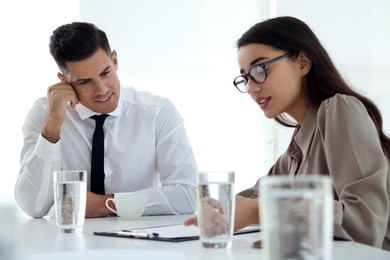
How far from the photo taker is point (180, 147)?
2.84 meters

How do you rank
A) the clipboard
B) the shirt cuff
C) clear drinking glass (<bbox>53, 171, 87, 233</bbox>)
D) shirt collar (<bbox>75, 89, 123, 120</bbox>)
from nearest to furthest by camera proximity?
the clipboard
clear drinking glass (<bbox>53, 171, 87, 233</bbox>)
the shirt cuff
shirt collar (<bbox>75, 89, 123, 120</bbox>)

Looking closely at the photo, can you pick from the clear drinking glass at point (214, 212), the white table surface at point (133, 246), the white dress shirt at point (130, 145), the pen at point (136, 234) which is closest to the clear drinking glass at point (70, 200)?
the white table surface at point (133, 246)

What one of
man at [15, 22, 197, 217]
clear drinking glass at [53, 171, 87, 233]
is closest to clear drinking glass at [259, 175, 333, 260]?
clear drinking glass at [53, 171, 87, 233]

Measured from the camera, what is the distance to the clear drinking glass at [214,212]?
1356 millimetres

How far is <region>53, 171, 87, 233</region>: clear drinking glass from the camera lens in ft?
5.76

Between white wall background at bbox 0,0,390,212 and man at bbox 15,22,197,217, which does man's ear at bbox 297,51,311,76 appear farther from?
white wall background at bbox 0,0,390,212

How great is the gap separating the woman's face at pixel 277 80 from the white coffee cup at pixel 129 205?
0.52 metres

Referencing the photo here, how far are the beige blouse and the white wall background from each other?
9.49 feet

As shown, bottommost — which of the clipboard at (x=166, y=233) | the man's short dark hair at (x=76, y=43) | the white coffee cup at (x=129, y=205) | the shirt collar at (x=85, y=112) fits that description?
the white coffee cup at (x=129, y=205)

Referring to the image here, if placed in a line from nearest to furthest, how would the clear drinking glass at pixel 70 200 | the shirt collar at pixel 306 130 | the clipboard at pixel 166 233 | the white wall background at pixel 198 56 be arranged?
1. the clipboard at pixel 166 233
2. the clear drinking glass at pixel 70 200
3. the shirt collar at pixel 306 130
4. the white wall background at pixel 198 56

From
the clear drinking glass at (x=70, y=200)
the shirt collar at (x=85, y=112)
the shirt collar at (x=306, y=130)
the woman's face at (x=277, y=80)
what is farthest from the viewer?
the shirt collar at (x=85, y=112)

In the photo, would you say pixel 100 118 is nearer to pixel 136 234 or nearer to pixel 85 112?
pixel 85 112

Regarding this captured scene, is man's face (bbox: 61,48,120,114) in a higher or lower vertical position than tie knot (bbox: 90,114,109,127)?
higher

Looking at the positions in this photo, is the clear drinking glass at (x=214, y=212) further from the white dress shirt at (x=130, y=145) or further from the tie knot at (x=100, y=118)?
the tie knot at (x=100, y=118)
